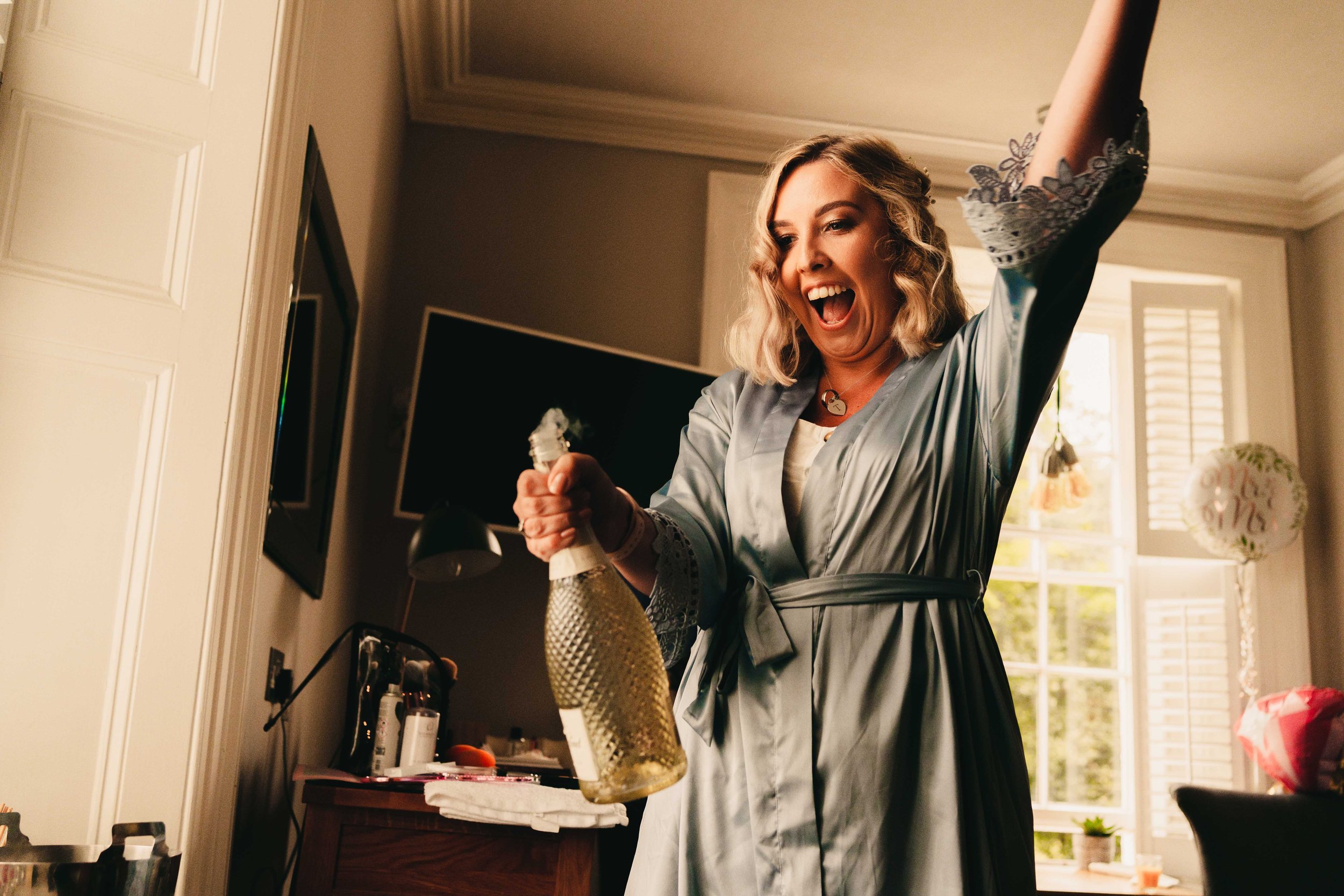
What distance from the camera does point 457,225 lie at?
3697 millimetres

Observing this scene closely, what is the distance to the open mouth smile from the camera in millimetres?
1235

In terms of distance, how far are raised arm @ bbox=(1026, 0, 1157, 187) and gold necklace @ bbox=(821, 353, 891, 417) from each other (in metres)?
0.38

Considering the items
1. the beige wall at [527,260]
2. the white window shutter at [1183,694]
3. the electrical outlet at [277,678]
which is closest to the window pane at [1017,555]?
the white window shutter at [1183,694]

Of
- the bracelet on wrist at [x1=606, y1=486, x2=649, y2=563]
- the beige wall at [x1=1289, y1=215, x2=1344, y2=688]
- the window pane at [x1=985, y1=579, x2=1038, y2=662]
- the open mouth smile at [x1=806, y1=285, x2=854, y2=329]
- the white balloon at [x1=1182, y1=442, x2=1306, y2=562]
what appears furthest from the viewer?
the window pane at [x1=985, y1=579, x2=1038, y2=662]

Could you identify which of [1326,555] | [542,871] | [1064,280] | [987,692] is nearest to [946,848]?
[987,692]

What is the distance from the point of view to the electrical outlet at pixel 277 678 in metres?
1.99

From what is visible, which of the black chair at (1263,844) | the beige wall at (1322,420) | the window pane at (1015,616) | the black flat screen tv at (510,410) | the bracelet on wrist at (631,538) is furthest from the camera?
the window pane at (1015,616)

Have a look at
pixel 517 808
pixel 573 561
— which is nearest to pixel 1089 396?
pixel 517 808

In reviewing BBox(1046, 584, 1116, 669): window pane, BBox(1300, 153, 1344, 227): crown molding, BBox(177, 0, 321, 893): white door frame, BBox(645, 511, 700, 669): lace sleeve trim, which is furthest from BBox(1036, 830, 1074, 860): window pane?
BBox(645, 511, 700, 669): lace sleeve trim

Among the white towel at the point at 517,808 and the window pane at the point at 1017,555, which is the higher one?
the window pane at the point at 1017,555

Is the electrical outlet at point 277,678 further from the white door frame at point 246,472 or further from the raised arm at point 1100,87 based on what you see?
the raised arm at point 1100,87

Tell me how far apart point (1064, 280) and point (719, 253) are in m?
2.91

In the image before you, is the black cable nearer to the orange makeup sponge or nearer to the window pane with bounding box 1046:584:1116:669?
the orange makeup sponge

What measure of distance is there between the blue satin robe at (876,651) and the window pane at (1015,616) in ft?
10.4
